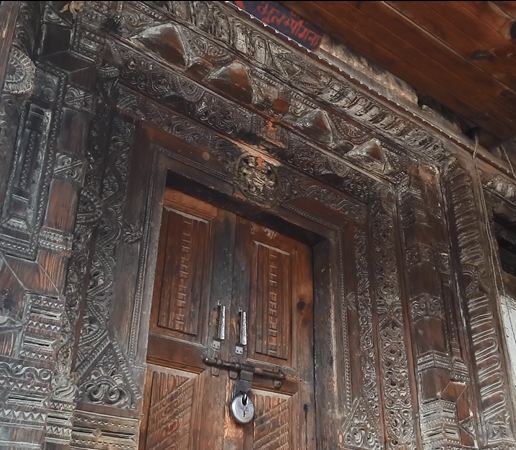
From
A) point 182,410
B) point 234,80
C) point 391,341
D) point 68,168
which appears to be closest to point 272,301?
point 391,341

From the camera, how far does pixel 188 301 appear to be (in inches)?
113

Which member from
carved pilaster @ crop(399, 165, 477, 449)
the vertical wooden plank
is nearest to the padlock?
carved pilaster @ crop(399, 165, 477, 449)

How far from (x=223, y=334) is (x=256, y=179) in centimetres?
81

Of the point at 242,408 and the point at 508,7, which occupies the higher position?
the point at 508,7

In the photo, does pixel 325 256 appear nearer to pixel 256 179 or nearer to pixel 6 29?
pixel 256 179

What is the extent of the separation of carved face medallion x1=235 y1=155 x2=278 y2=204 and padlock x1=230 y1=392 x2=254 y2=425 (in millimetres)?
942

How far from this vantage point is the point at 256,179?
3.23 meters

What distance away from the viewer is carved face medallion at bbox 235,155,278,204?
317 cm

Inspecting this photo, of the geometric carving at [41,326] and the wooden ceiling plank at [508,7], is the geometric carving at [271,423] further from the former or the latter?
the wooden ceiling plank at [508,7]

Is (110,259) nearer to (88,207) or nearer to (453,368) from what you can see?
(88,207)

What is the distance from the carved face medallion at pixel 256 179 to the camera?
317cm

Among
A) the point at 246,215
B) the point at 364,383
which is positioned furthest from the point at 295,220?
the point at 364,383

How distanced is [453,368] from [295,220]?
42.0 inches

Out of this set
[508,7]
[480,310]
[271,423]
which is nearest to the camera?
[508,7]
